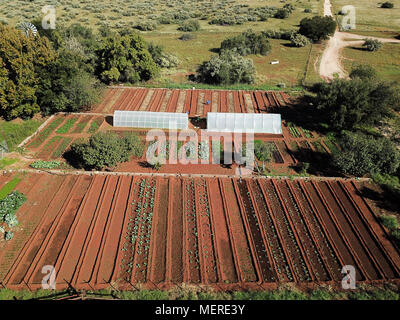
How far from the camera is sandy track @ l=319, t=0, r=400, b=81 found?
45.7m

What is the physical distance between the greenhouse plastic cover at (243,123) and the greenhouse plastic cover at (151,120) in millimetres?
3303

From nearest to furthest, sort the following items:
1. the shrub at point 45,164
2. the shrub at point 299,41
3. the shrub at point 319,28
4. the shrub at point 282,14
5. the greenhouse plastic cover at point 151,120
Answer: the shrub at point 45,164 < the greenhouse plastic cover at point 151,120 < the shrub at point 299,41 < the shrub at point 319,28 < the shrub at point 282,14

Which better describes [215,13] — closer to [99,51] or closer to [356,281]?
[99,51]

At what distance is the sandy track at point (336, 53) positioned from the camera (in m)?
45.7

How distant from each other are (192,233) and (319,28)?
57.9 m

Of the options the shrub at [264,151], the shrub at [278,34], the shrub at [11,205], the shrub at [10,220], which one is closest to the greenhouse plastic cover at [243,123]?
the shrub at [264,151]

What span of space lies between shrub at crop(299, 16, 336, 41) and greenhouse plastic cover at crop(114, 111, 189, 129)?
149 ft
